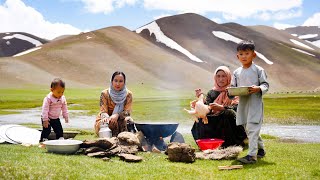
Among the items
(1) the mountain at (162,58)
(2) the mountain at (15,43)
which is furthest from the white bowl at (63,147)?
(2) the mountain at (15,43)

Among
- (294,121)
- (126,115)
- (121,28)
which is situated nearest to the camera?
(126,115)

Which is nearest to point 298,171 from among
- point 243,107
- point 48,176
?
point 243,107

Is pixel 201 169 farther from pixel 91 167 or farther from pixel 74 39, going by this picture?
pixel 74 39

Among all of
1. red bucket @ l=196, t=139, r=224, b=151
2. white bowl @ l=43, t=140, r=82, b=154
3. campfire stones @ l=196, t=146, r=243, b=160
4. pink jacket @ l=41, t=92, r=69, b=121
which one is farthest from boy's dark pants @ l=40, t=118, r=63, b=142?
campfire stones @ l=196, t=146, r=243, b=160

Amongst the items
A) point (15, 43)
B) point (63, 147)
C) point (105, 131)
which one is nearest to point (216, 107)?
point (105, 131)

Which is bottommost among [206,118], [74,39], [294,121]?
[294,121]

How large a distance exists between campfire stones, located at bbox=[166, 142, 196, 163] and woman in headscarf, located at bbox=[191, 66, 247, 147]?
1.63 m

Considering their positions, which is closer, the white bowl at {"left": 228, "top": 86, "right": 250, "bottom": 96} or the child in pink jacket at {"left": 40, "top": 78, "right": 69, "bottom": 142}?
the white bowl at {"left": 228, "top": 86, "right": 250, "bottom": 96}

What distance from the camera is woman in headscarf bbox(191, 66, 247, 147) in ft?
31.3

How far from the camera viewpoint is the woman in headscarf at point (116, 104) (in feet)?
33.5

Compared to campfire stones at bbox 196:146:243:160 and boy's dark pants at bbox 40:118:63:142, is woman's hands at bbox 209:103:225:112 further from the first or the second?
boy's dark pants at bbox 40:118:63:142

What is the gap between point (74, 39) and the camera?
119 metres

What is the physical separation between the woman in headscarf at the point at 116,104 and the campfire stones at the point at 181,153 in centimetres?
229

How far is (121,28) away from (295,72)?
59320 mm
